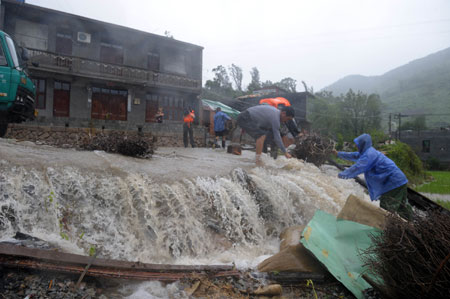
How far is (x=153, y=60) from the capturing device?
717 inches

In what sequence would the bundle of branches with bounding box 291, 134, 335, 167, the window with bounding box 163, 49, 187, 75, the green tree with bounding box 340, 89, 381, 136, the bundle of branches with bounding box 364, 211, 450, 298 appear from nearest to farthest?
the bundle of branches with bounding box 364, 211, 450, 298, the bundle of branches with bounding box 291, 134, 335, 167, the window with bounding box 163, 49, 187, 75, the green tree with bounding box 340, 89, 381, 136

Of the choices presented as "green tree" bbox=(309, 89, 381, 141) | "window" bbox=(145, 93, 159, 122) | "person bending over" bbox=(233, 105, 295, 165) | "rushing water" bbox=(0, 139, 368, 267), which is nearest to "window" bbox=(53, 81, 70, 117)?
"window" bbox=(145, 93, 159, 122)

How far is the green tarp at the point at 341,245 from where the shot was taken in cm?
262

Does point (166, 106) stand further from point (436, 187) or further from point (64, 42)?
point (436, 187)

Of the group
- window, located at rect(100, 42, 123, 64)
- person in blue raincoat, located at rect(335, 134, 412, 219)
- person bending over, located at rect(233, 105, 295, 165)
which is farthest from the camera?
window, located at rect(100, 42, 123, 64)

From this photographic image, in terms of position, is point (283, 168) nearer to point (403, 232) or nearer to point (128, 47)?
point (403, 232)

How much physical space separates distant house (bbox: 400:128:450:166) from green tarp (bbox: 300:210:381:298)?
97.8 feet

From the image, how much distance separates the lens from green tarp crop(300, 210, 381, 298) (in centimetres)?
262

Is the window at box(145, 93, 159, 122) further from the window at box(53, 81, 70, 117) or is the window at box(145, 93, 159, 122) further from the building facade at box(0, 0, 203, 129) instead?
the window at box(53, 81, 70, 117)

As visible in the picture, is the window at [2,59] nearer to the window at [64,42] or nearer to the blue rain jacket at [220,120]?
the blue rain jacket at [220,120]

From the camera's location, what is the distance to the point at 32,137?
1046 centimetres

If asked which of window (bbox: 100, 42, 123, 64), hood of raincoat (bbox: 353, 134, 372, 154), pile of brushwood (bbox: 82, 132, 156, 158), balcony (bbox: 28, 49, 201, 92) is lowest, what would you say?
pile of brushwood (bbox: 82, 132, 156, 158)

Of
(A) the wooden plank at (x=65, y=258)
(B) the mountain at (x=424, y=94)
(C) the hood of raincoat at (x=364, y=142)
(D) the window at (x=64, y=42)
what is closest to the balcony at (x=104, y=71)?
(D) the window at (x=64, y=42)

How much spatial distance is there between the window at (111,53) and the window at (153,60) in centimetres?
177
